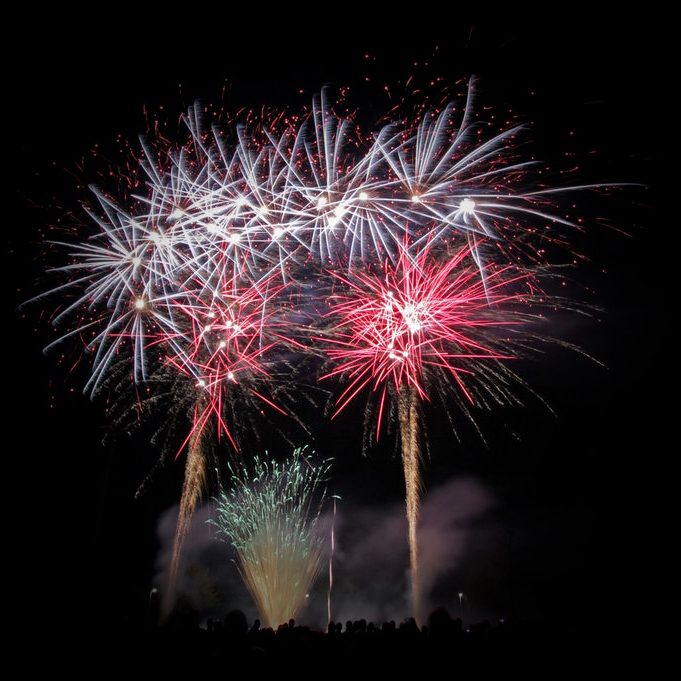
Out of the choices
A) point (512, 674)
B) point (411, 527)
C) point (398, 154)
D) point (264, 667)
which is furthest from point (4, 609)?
point (398, 154)

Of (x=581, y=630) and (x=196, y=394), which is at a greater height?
(x=196, y=394)

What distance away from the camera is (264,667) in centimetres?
464

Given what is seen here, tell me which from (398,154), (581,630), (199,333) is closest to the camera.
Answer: (581,630)

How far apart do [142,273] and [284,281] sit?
2954 mm

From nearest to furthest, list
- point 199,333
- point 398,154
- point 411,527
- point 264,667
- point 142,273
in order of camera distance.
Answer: point 264,667
point 398,154
point 142,273
point 199,333
point 411,527

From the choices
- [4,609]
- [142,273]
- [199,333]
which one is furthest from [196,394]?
[4,609]

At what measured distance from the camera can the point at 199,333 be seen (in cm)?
1184

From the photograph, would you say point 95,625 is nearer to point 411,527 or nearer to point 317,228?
point 317,228

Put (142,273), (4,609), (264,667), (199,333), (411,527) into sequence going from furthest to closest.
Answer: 1. (411,527)
2. (199,333)
3. (142,273)
4. (4,609)
5. (264,667)

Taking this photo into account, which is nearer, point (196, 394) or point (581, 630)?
point (581, 630)

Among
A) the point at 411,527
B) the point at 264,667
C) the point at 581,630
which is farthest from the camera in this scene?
the point at 411,527

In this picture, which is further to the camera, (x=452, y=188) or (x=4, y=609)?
(x=452, y=188)

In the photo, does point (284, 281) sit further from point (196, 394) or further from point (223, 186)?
point (196, 394)

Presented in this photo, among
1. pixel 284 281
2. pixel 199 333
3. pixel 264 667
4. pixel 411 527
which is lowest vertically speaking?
pixel 264 667
